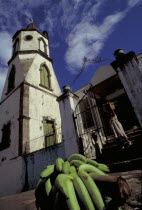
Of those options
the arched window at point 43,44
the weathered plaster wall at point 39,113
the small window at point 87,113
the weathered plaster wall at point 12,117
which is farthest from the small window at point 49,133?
the arched window at point 43,44

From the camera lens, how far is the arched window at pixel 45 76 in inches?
519

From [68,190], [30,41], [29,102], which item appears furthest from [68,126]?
[30,41]

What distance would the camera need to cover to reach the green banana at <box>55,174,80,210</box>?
49.0 inches

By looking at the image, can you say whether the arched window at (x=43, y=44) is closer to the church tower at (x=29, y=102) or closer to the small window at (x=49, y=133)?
the church tower at (x=29, y=102)

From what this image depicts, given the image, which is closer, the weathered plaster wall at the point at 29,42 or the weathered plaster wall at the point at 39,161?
the weathered plaster wall at the point at 39,161

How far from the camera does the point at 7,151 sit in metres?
9.52

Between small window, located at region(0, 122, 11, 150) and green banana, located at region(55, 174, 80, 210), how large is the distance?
9.75 metres

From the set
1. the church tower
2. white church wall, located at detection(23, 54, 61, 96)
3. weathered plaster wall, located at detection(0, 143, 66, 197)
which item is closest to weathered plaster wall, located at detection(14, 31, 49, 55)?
the church tower

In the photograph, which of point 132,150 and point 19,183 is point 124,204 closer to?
point 132,150

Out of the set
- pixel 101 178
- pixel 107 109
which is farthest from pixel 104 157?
pixel 101 178

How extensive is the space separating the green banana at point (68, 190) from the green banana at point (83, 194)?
0.05m

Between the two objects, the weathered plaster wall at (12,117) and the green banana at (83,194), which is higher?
the weathered plaster wall at (12,117)

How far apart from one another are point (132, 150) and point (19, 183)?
715cm

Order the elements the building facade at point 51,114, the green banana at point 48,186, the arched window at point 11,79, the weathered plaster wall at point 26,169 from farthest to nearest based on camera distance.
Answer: the arched window at point 11,79 < the weathered plaster wall at point 26,169 < the building facade at point 51,114 < the green banana at point 48,186
